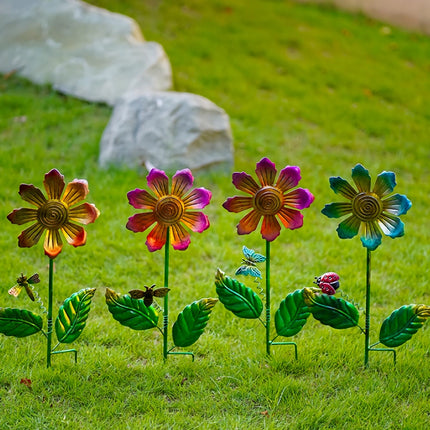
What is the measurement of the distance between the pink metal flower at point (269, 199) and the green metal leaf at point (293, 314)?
31 cm

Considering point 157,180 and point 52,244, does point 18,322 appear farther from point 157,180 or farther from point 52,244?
point 157,180

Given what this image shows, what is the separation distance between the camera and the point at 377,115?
22.4 feet

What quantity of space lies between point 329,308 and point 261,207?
555mm

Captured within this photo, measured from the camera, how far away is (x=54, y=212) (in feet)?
8.84

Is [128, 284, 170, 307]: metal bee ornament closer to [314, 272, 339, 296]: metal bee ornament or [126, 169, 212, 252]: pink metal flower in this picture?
[126, 169, 212, 252]: pink metal flower

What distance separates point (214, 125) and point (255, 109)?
1390mm

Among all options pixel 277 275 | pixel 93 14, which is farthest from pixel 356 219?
pixel 93 14

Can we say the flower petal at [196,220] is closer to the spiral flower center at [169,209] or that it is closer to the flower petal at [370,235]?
the spiral flower center at [169,209]

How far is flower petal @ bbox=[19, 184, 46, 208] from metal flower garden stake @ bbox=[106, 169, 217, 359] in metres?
0.38

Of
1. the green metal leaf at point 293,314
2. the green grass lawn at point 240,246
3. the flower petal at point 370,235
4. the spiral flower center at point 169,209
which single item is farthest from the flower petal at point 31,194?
the flower petal at point 370,235

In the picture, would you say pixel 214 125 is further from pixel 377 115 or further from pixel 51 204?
pixel 51 204

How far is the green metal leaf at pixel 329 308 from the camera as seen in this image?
2812mm

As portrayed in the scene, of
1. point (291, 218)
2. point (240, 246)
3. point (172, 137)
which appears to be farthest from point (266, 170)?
point (172, 137)

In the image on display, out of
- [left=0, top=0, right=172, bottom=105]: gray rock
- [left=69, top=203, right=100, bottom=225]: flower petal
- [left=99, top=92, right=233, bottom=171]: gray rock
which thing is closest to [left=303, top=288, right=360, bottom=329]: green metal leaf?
[left=69, top=203, right=100, bottom=225]: flower petal
